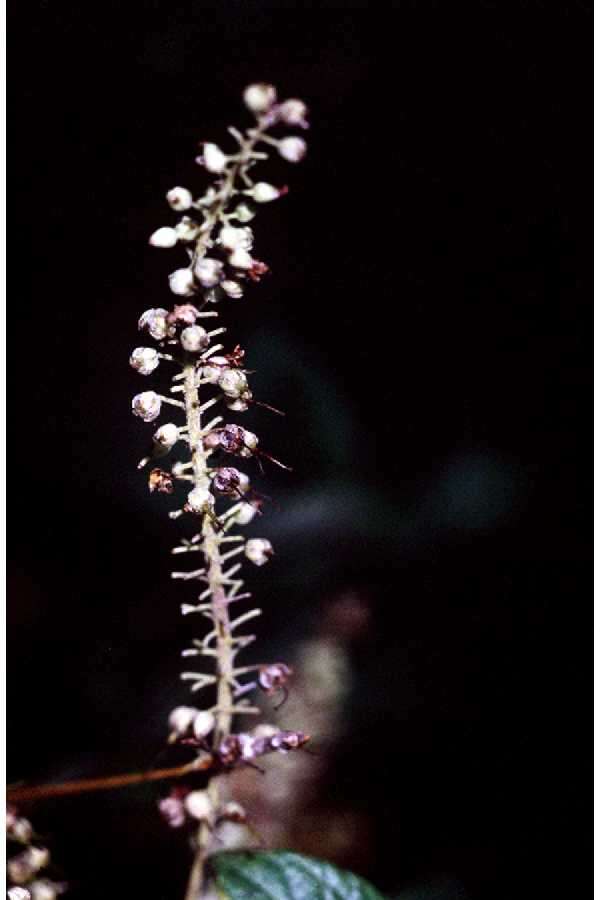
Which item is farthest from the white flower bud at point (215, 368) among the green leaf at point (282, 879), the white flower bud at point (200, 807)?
the green leaf at point (282, 879)

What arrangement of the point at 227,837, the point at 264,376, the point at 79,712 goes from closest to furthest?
the point at 227,837 < the point at 79,712 < the point at 264,376

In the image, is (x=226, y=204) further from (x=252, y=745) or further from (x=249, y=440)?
(x=252, y=745)

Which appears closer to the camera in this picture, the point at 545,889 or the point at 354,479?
the point at 545,889

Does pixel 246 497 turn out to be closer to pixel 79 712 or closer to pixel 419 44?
pixel 79 712

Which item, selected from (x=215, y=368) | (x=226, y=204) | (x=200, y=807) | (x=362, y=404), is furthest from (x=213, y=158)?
(x=362, y=404)

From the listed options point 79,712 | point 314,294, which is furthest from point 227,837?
point 314,294

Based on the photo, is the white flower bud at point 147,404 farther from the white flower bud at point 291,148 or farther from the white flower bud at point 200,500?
the white flower bud at point 291,148

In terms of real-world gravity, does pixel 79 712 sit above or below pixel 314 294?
below

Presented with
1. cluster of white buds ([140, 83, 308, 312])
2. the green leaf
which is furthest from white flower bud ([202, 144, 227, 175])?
the green leaf
